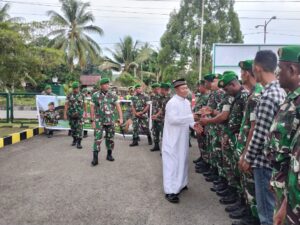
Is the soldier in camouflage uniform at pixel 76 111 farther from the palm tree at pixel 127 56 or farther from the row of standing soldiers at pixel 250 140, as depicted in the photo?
the palm tree at pixel 127 56

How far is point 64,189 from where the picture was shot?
4926 millimetres

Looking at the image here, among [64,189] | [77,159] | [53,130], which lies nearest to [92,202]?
[64,189]

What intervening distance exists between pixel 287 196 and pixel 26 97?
1061cm

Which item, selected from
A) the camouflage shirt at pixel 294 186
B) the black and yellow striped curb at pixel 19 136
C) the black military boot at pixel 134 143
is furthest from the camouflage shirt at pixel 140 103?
the camouflage shirt at pixel 294 186

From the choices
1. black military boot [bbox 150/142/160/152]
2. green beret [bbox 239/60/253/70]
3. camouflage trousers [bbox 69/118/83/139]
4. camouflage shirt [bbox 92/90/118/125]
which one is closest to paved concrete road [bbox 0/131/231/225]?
black military boot [bbox 150/142/160/152]

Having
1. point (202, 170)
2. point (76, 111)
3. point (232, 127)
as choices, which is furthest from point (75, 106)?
point (232, 127)

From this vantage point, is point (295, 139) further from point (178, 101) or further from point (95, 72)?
point (95, 72)

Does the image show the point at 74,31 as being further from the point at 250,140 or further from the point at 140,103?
the point at 250,140

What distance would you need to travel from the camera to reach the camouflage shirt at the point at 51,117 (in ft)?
33.4

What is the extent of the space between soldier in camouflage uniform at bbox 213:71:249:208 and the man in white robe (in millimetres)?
589

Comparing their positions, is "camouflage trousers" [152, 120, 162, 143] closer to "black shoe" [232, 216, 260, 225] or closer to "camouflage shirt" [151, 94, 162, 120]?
"camouflage shirt" [151, 94, 162, 120]

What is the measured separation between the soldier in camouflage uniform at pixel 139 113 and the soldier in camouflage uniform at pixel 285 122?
6.95 meters

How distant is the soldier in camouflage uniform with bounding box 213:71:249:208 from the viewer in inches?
154

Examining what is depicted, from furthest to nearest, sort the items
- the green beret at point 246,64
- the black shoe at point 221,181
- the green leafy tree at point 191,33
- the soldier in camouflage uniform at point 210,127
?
1. the green leafy tree at point 191,33
2. the soldier in camouflage uniform at point 210,127
3. the black shoe at point 221,181
4. the green beret at point 246,64
